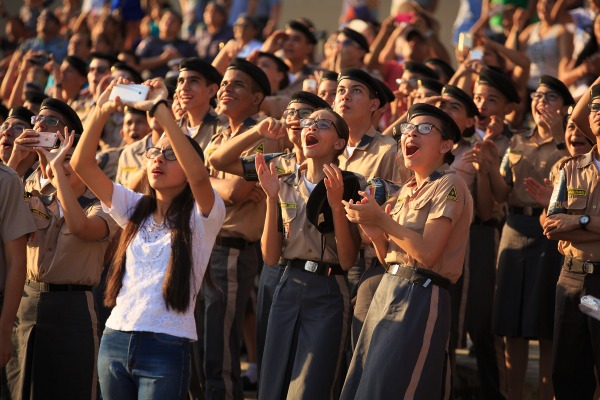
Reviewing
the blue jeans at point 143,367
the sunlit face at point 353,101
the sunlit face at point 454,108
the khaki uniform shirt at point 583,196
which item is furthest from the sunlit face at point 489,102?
the blue jeans at point 143,367

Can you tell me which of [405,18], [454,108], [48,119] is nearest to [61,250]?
[48,119]

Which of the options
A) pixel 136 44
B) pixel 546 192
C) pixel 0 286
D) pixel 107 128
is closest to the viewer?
pixel 0 286

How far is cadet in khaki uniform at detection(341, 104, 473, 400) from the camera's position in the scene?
17.8ft

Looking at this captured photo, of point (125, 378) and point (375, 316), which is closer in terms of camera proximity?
point (125, 378)

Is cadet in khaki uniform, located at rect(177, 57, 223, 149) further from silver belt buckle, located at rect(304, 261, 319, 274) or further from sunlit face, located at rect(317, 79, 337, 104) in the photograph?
silver belt buckle, located at rect(304, 261, 319, 274)

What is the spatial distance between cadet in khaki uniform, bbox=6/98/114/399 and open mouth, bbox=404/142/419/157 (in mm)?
1765

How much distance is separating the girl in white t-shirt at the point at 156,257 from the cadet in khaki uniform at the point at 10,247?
68 cm

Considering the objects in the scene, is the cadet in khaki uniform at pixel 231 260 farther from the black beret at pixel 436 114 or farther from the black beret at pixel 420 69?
the black beret at pixel 420 69

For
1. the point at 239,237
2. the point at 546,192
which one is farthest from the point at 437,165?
the point at 239,237

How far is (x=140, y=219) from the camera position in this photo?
548 cm

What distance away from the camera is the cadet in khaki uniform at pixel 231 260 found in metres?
7.11

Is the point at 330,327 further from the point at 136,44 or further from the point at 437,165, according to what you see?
the point at 136,44

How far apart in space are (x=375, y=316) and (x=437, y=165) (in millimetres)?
871

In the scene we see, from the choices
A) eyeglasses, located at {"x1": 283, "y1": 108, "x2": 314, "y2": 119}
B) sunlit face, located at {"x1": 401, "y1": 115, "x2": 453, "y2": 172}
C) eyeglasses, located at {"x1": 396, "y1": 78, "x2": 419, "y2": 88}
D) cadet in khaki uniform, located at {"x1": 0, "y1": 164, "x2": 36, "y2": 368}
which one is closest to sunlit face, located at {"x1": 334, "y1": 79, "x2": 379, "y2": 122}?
eyeglasses, located at {"x1": 283, "y1": 108, "x2": 314, "y2": 119}
